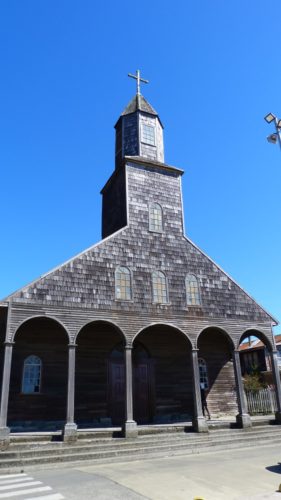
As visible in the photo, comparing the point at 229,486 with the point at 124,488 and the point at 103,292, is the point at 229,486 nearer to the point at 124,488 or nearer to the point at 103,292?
the point at 124,488

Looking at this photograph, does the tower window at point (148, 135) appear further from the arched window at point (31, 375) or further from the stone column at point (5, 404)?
the stone column at point (5, 404)

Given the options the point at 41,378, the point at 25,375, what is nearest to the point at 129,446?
the point at 41,378

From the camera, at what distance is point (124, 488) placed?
7.80m

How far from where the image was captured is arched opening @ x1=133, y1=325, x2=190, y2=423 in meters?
16.4

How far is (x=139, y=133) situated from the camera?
20.2 meters

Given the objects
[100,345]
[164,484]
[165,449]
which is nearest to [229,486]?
[164,484]

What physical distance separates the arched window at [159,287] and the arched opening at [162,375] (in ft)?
4.68

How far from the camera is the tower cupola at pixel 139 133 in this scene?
65.7 feet

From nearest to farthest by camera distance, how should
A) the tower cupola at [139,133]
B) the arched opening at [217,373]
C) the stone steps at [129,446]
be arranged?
the stone steps at [129,446] → the arched opening at [217,373] → the tower cupola at [139,133]

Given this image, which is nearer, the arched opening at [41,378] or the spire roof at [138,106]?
the arched opening at [41,378]

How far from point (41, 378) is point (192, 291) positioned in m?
7.12

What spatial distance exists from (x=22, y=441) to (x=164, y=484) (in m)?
5.36

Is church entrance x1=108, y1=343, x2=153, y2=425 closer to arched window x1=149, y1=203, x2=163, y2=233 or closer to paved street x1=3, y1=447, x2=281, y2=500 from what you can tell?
paved street x1=3, y1=447, x2=281, y2=500

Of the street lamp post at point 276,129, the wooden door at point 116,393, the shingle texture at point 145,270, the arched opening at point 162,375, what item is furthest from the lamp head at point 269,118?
the wooden door at point 116,393
